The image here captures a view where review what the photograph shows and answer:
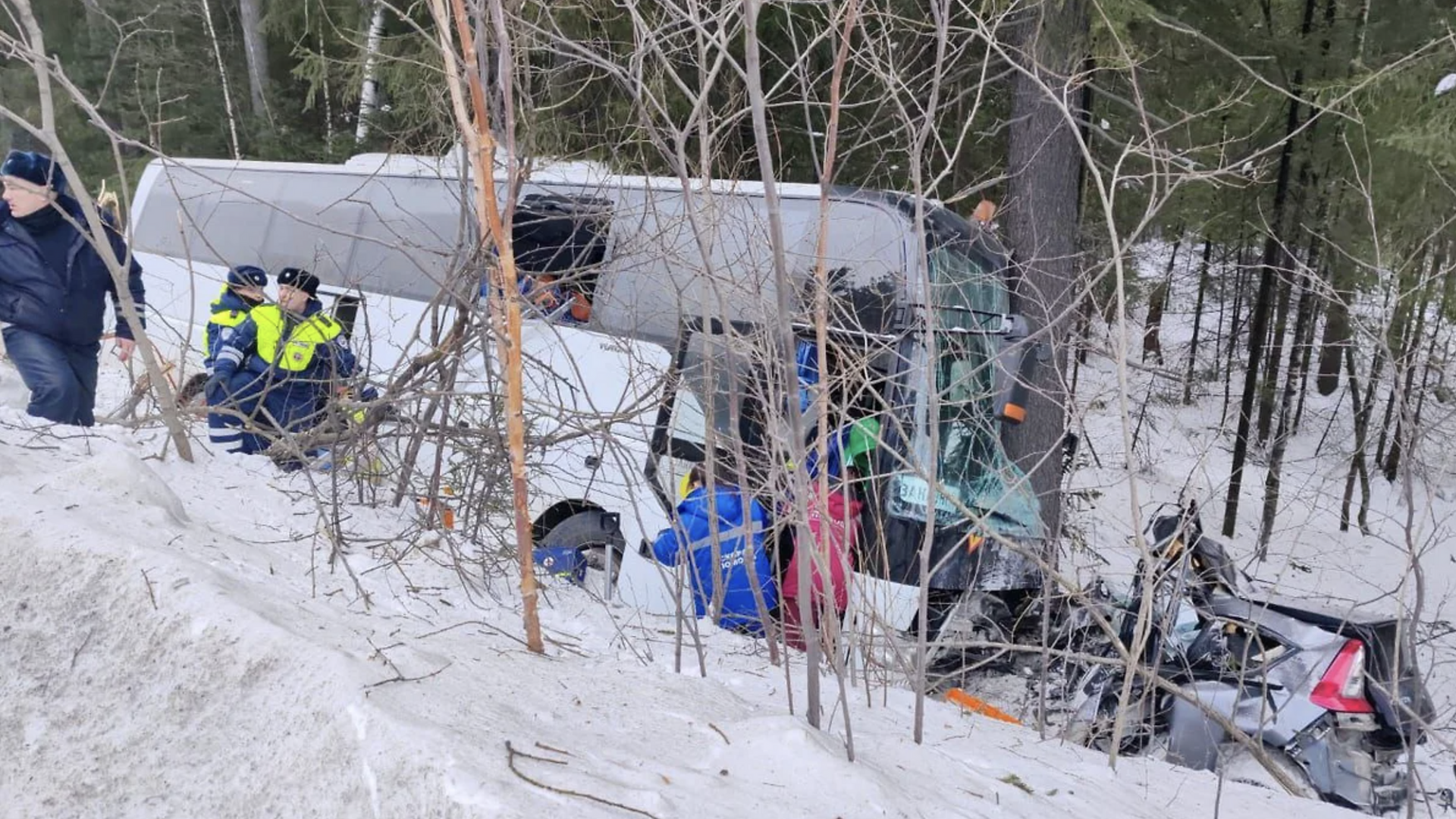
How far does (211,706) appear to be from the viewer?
2.12 meters

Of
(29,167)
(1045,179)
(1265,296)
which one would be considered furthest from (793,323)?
(1265,296)

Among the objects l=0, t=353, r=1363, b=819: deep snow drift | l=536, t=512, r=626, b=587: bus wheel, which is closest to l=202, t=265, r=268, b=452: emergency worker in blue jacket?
l=0, t=353, r=1363, b=819: deep snow drift

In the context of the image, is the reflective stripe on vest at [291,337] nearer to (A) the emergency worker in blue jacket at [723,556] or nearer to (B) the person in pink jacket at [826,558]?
(A) the emergency worker in blue jacket at [723,556]

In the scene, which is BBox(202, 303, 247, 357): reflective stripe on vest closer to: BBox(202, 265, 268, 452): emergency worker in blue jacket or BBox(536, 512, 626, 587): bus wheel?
BBox(202, 265, 268, 452): emergency worker in blue jacket

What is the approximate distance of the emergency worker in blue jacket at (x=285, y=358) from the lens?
5.26m

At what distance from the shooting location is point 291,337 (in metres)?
5.22

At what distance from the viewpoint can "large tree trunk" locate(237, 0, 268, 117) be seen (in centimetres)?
1472

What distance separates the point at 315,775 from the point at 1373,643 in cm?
402

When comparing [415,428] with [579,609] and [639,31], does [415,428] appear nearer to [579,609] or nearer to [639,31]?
[579,609]

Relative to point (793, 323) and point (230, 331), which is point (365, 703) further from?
point (230, 331)

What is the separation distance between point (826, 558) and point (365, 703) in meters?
1.31

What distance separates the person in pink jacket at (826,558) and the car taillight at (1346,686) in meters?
1.93

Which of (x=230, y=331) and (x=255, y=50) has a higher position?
(x=255, y=50)

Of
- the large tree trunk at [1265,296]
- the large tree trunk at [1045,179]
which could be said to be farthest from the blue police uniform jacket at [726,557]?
the large tree trunk at [1265,296]
